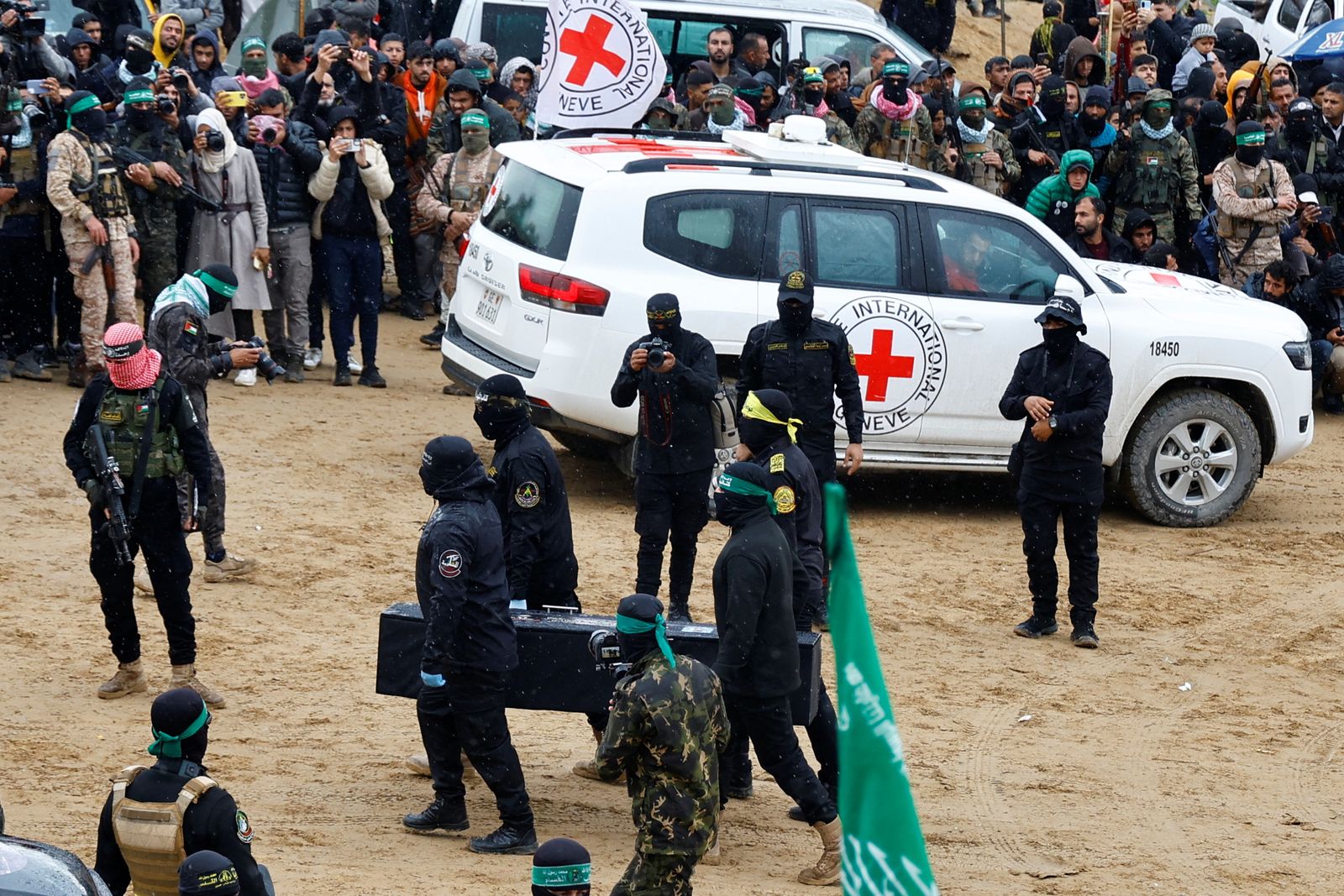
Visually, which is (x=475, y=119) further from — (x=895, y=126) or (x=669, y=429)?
(x=669, y=429)

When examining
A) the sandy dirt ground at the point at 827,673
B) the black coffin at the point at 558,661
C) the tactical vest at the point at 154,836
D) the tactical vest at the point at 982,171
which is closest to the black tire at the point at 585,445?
the sandy dirt ground at the point at 827,673

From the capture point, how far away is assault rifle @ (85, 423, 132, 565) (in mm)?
8133

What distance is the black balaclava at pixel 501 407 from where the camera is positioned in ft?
24.9

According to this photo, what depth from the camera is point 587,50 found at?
1341 centimetres

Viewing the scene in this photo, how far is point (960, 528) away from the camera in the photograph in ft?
39.6

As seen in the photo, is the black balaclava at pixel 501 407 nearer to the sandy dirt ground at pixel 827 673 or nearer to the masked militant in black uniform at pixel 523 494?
the masked militant in black uniform at pixel 523 494

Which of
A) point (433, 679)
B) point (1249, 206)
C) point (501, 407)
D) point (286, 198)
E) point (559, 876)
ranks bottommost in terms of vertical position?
point (433, 679)

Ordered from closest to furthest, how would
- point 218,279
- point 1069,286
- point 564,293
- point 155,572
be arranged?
point 155,572
point 218,279
point 564,293
point 1069,286

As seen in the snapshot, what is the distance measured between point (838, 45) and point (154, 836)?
13920 mm

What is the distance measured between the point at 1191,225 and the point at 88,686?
11.1 m

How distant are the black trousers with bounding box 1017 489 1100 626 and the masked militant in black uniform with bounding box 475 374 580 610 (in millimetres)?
3203

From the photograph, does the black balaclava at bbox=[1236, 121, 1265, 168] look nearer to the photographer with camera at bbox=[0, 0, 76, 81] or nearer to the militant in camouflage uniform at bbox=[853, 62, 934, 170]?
the militant in camouflage uniform at bbox=[853, 62, 934, 170]

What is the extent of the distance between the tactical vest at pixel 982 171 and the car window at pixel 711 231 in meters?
4.98

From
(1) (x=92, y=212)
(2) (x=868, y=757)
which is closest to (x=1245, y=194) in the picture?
(1) (x=92, y=212)
